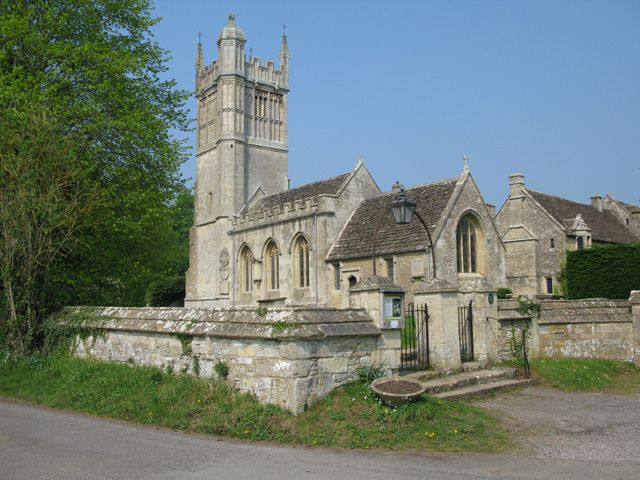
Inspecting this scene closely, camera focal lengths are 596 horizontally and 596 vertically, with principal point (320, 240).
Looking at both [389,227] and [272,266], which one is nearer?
[389,227]

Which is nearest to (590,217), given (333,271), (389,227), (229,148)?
(389,227)

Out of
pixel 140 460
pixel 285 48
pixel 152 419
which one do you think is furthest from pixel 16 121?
pixel 285 48

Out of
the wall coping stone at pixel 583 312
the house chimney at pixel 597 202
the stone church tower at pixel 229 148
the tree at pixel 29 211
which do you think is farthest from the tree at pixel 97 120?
the house chimney at pixel 597 202

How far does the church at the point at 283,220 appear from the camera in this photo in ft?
90.1

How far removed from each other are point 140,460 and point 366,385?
3466 millimetres

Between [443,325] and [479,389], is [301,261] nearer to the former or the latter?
[443,325]

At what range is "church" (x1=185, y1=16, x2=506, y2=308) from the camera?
27469 mm

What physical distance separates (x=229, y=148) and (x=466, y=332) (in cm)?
2918

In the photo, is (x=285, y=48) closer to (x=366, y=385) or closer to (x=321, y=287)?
(x=321, y=287)

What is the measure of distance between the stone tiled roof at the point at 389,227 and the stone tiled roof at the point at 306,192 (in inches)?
74.0

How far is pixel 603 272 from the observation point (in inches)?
1272

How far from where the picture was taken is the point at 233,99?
3994cm

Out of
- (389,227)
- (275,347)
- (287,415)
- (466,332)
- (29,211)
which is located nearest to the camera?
(287,415)

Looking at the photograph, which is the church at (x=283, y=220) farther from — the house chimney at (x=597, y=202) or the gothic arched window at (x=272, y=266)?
the house chimney at (x=597, y=202)
